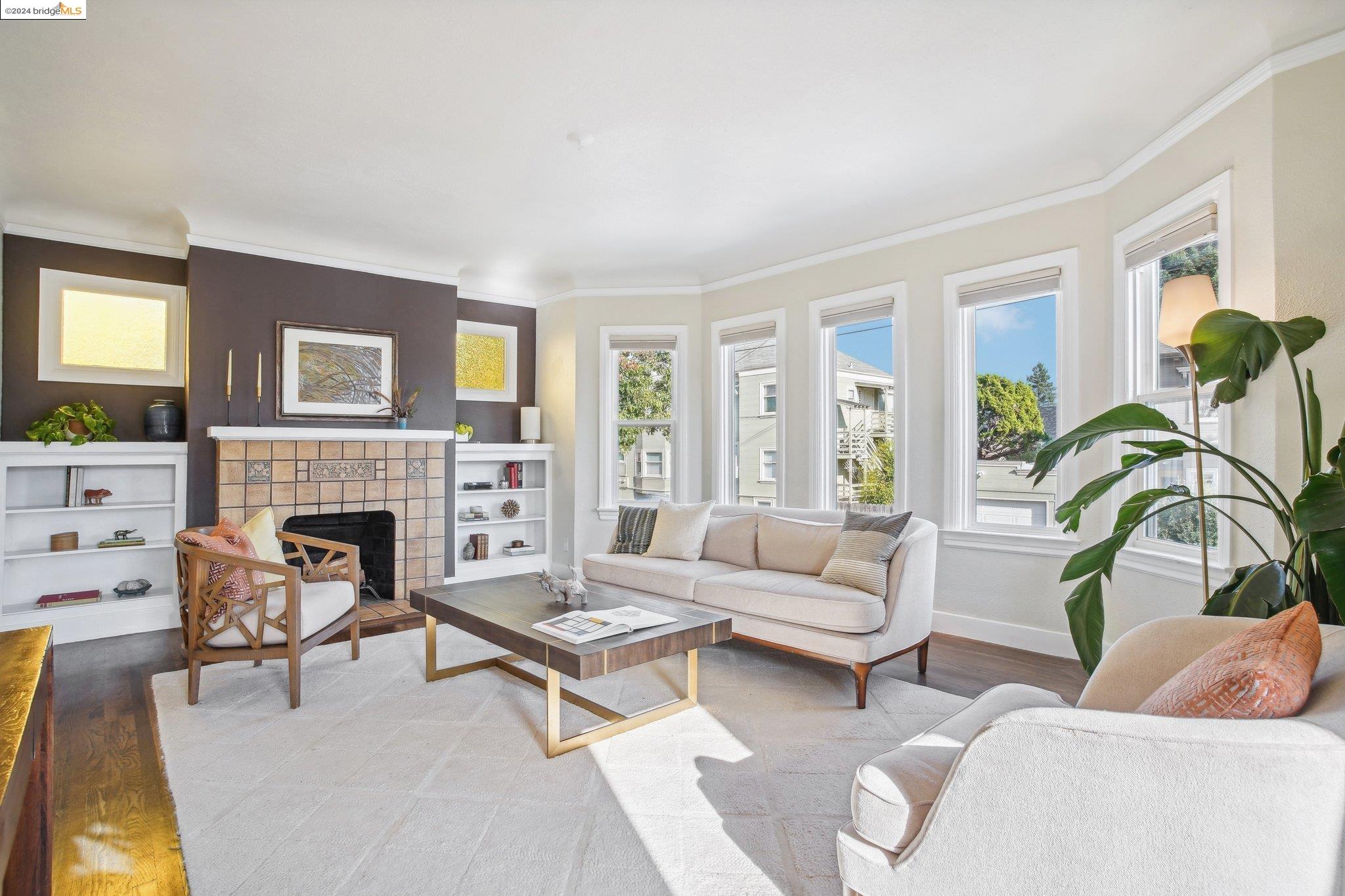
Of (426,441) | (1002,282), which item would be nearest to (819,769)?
(1002,282)

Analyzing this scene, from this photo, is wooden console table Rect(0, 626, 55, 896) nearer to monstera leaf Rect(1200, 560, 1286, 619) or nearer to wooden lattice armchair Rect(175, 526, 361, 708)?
wooden lattice armchair Rect(175, 526, 361, 708)

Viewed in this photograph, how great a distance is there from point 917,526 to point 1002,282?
167cm

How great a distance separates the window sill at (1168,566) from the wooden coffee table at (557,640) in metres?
2.09

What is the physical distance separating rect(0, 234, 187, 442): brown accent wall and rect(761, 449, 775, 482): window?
14.5ft

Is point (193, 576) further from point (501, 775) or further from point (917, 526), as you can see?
point (917, 526)

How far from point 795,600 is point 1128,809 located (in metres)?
2.22

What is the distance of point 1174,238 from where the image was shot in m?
3.26

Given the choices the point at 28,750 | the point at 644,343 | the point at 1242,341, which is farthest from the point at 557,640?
the point at 644,343

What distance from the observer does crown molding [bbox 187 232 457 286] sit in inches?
186

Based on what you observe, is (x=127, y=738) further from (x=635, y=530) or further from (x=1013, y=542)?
(x=1013, y=542)

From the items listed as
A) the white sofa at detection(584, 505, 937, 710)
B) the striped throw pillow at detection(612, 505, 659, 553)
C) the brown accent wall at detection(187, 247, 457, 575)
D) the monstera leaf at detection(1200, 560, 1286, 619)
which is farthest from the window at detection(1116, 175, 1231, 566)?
the brown accent wall at detection(187, 247, 457, 575)

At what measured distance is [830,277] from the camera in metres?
Answer: 5.09

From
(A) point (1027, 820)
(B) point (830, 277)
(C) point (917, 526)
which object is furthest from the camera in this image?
(B) point (830, 277)

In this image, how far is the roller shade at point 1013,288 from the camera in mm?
3998
